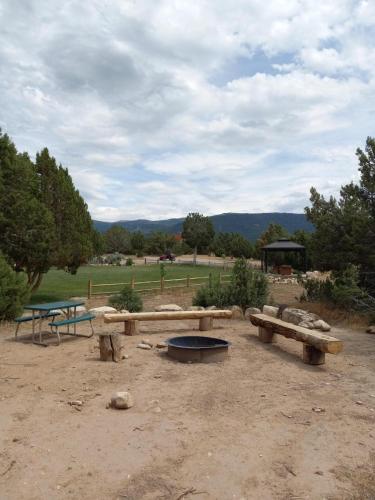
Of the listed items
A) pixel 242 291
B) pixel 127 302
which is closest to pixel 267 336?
pixel 242 291

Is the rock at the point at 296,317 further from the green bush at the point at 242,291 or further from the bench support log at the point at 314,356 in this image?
the bench support log at the point at 314,356

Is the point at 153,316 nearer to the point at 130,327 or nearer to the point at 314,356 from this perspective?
the point at 130,327

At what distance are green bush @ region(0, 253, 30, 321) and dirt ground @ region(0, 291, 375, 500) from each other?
2.65 m

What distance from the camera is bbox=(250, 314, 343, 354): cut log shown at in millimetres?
6500

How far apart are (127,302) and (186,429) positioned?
28.0ft

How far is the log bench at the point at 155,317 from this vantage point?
8.83 m

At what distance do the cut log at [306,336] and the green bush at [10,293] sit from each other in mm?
5614

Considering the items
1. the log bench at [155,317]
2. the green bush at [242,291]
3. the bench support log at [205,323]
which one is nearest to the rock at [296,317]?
the green bush at [242,291]

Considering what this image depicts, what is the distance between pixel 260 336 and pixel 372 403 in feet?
12.0

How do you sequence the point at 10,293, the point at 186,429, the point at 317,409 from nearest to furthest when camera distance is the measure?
the point at 186,429 → the point at 317,409 → the point at 10,293

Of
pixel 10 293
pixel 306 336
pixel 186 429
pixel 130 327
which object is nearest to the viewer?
pixel 186 429

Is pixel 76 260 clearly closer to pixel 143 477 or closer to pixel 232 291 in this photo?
pixel 232 291

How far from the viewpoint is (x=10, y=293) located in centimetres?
990

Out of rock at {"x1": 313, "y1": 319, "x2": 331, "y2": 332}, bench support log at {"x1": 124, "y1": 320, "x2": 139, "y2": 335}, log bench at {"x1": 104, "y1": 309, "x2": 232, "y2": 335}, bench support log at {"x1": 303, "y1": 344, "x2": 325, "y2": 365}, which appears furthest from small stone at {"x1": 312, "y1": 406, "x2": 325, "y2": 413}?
rock at {"x1": 313, "y1": 319, "x2": 331, "y2": 332}
